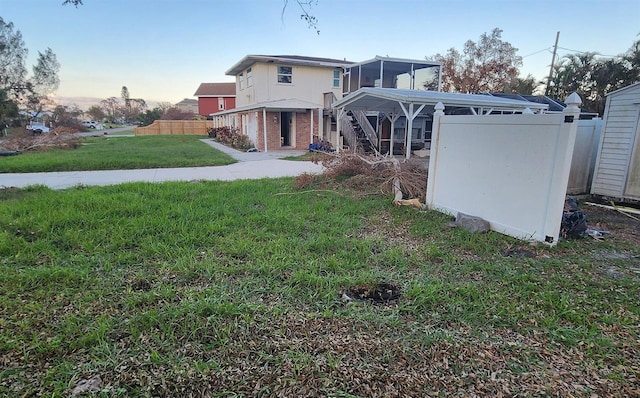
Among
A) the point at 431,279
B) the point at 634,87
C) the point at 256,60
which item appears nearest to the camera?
the point at 431,279

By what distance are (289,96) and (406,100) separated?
489 inches

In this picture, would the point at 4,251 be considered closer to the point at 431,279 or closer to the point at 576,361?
the point at 431,279

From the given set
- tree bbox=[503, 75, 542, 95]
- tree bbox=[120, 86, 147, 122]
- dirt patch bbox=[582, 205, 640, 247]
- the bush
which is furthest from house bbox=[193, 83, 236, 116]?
dirt patch bbox=[582, 205, 640, 247]

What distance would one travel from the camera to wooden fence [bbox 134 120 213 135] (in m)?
34.6

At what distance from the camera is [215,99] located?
140 ft

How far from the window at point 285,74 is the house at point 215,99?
73.9 feet

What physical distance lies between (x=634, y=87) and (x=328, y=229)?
6.47 meters

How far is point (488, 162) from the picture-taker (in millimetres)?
5168

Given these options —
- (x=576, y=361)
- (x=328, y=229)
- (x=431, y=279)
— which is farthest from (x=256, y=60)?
(x=576, y=361)

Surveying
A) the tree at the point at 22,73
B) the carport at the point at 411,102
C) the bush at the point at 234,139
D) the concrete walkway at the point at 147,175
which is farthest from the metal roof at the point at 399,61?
the tree at the point at 22,73

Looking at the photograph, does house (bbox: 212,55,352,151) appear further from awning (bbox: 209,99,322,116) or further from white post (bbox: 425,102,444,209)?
white post (bbox: 425,102,444,209)

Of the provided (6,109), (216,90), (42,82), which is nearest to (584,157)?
(6,109)

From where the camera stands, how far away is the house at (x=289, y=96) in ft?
65.2

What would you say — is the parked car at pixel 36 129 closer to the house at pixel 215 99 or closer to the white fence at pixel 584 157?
the house at pixel 215 99
